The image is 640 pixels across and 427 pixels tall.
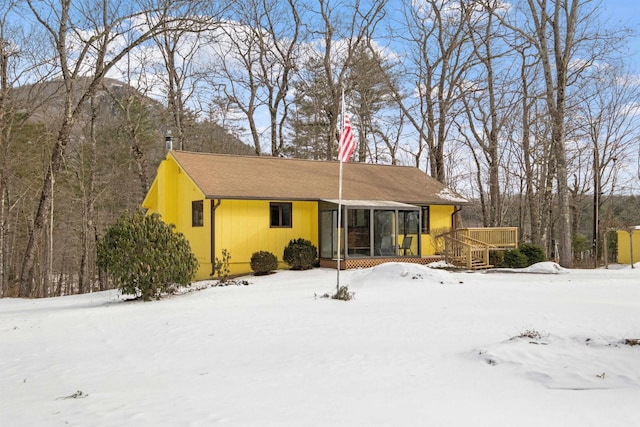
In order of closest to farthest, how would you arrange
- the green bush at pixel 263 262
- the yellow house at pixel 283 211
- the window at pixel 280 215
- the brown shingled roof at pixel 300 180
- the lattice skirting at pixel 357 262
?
the green bush at pixel 263 262
the yellow house at pixel 283 211
the lattice skirting at pixel 357 262
the brown shingled roof at pixel 300 180
the window at pixel 280 215

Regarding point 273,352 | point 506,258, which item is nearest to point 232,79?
point 506,258

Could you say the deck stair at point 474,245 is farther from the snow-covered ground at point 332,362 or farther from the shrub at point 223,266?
the shrub at point 223,266

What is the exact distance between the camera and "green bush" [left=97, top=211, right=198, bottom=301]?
13.2 meters

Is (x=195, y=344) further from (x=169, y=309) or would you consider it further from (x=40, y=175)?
(x=40, y=175)

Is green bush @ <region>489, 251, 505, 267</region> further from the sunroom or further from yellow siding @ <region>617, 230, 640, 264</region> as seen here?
yellow siding @ <region>617, 230, 640, 264</region>

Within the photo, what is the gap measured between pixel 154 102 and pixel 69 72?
9239mm

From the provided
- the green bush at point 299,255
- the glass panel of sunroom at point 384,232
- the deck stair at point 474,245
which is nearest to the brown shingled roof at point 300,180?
the glass panel of sunroom at point 384,232

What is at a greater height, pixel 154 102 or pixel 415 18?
pixel 415 18

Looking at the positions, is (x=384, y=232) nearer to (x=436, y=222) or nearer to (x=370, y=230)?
(x=370, y=230)

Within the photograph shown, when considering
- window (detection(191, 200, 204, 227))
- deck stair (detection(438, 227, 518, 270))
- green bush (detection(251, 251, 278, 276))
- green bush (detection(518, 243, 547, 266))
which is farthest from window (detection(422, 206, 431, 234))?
window (detection(191, 200, 204, 227))

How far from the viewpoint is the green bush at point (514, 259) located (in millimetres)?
19297

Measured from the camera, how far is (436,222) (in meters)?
22.8

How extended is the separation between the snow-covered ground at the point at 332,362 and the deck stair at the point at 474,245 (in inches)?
268

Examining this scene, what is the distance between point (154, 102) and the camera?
28766 millimetres
